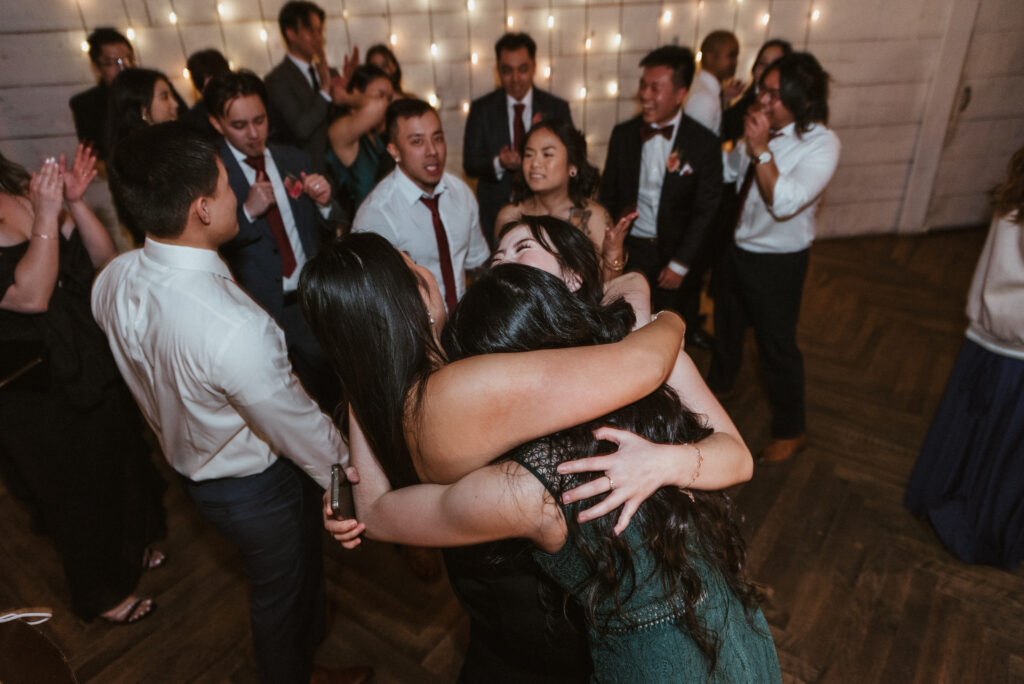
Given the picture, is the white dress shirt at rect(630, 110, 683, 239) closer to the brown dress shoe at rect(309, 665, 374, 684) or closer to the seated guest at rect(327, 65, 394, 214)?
the seated guest at rect(327, 65, 394, 214)

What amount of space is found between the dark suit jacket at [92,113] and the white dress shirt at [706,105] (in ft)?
11.6

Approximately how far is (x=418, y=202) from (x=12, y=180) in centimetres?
134

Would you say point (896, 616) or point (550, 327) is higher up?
point (550, 327)

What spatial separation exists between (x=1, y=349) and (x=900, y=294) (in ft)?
17.3

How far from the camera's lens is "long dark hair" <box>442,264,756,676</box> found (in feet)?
3.19

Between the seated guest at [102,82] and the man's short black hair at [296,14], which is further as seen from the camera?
the man's short black hair at [296,14]

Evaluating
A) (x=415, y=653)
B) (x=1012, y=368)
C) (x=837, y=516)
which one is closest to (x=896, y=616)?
(x=837, y=516)

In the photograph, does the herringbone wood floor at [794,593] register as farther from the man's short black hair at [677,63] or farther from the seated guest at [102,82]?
the seated guest at [102,82]

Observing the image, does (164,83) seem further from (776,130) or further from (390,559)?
(776,130)

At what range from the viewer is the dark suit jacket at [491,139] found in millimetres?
3875

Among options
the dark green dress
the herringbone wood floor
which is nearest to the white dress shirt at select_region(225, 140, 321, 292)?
the herringbone wood floor

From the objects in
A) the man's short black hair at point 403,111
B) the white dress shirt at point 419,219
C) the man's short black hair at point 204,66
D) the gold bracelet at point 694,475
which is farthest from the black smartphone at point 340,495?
the man's short black hair at point 204,66

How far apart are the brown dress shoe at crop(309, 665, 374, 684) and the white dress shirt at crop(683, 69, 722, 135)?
3388 mm

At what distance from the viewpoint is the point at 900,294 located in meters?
4.56
